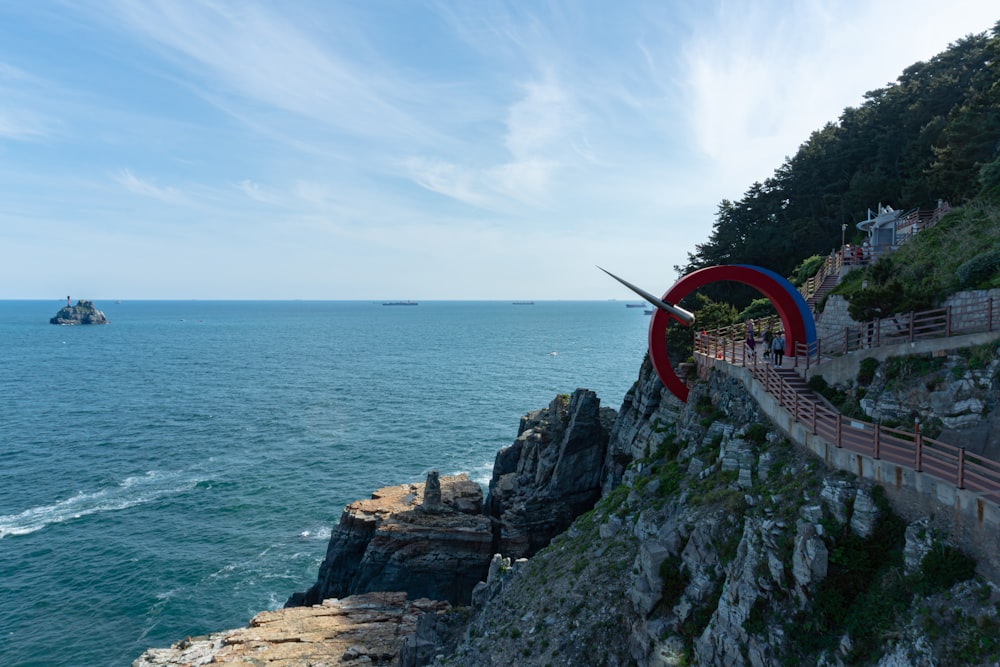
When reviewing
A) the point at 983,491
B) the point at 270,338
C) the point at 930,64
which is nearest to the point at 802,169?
the point at 930,64

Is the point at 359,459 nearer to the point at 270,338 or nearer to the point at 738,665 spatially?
the point at 738,665

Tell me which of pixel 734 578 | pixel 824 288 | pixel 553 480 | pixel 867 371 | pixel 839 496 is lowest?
pixel 553 480

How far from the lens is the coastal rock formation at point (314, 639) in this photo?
24.7 m

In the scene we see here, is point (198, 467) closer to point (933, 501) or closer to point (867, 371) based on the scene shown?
point (867, 371)

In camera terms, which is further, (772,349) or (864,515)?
(772,349)

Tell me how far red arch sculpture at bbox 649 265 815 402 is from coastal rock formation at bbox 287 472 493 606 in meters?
15.8

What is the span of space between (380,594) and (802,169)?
54.2 metres

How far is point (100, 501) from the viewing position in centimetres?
4634

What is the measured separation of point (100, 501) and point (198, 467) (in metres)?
8.93

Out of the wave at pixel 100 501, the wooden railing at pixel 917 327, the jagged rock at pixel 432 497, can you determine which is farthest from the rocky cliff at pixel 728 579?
the wave at pixel 100 501

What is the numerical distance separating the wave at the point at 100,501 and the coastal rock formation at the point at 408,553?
21224 mm

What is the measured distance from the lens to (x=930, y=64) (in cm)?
5697

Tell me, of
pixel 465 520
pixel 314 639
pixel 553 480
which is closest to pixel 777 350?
pixel 553 480

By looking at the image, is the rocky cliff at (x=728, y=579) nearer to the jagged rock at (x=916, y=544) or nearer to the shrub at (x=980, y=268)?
the jagged rock at (x=916, y=544)
